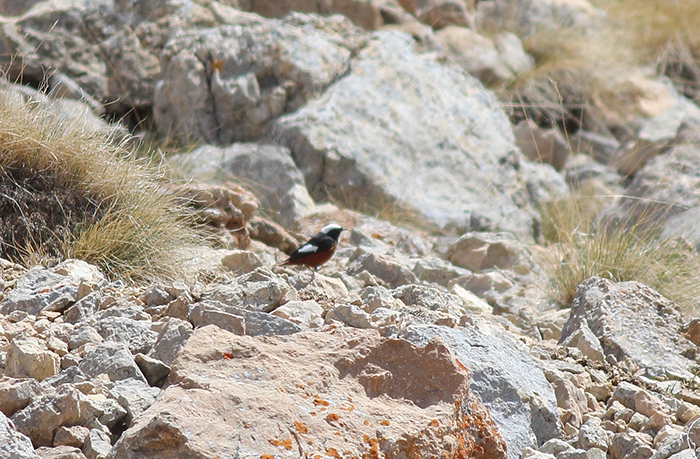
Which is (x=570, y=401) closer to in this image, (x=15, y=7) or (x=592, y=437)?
(x=592, y=437)

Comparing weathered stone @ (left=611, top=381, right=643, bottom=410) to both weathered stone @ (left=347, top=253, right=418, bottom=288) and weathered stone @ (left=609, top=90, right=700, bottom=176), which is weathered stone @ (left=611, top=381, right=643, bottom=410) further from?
weathered stone @ (left=609, top=90, right=700, bottom=176)

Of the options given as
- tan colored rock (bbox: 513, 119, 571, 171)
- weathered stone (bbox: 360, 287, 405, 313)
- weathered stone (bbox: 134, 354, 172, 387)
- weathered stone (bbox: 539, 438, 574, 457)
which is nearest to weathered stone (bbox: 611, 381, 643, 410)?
weathered stone (bbox: 539, 438, 574, 457)

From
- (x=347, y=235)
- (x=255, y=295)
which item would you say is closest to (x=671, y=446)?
(x=255, y=295)

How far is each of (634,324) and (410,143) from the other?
3.70 metres

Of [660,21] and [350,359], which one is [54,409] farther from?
[660,21]

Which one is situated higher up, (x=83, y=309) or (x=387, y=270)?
(x=83, y=309)

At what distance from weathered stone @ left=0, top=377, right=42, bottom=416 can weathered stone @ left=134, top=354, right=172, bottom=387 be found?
0.33 meters

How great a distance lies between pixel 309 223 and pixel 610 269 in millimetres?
2210

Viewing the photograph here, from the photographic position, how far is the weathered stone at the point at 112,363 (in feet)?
8.04

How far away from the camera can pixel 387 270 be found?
15.0 feet

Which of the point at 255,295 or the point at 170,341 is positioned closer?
the point at 170,341

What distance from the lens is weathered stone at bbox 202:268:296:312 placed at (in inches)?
123

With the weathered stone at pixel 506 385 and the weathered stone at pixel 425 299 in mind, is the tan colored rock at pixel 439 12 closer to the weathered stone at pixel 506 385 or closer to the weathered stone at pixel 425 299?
the weathered stone at pixel 425 299

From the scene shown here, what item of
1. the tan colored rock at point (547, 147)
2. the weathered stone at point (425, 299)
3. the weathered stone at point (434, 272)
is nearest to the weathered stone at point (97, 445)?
the weathered stone at point (425, 299)
